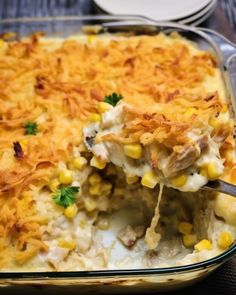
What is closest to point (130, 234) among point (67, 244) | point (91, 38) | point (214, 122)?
point (67, 244)

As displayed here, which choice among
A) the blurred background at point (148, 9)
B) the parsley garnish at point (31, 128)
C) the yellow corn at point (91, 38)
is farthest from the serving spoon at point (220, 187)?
the blurred background at point (148, 9)

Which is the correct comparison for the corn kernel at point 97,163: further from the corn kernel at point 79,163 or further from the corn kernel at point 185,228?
the corn kernel at point 185,228

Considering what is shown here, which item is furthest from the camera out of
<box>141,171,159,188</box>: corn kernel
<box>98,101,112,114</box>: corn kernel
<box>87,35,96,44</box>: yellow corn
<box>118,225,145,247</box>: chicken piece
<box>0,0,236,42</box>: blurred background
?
<box>0,0,236,42</box>: blurred background

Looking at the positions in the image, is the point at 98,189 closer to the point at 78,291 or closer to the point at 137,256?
the point at 137,256

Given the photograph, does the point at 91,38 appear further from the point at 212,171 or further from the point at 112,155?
the point at 212,171

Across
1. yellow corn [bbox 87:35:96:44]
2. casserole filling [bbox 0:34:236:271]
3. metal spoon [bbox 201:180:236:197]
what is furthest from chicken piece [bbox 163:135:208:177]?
yellow corn [bbox 87:35:96:44]

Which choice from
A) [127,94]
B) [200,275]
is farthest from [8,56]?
[200,275]

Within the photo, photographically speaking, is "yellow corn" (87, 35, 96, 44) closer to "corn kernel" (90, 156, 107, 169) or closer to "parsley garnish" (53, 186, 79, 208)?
"corn kernel" (90, 156, 107, 169)

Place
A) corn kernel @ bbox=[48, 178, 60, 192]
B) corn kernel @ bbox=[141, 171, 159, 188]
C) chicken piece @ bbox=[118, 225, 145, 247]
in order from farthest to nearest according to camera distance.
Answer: chicken piece @ bbox=[118, 225, 145, 247]
corn kernel @ bbox=[48, 178, 60, 192]
corn kernel @ bbox=[141, 171, 159, 188]
